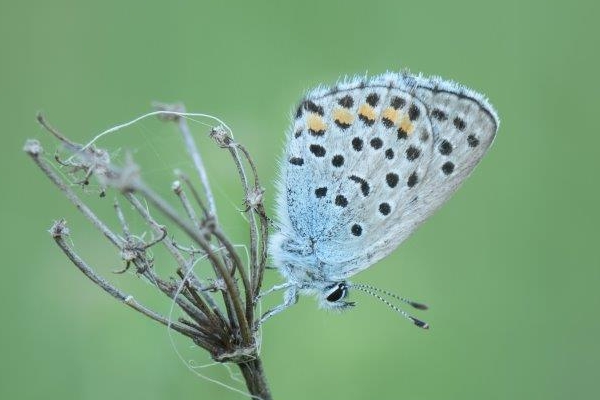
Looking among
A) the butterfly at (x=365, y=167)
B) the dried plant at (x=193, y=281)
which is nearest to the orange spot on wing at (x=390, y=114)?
the butterfly at (x=365, y=167)

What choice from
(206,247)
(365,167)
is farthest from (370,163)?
(206,247)

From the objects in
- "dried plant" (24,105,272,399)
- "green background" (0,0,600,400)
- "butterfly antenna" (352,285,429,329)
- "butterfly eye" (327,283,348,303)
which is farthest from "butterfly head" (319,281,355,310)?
"dried plant" (24,105,272,399)

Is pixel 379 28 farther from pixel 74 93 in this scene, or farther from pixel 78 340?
pixel 78 340

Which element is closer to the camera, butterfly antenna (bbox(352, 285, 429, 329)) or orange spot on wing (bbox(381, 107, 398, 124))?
butterfly antenna (bbox(352, 285, 429, 329))

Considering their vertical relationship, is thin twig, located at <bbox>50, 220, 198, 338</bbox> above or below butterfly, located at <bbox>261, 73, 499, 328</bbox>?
below

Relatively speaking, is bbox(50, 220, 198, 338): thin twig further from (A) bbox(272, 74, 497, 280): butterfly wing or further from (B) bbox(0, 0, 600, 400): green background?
(A) bbox(272, 74, 497, 280): butterfly wing

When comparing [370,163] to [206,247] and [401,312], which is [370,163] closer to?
[401,312]

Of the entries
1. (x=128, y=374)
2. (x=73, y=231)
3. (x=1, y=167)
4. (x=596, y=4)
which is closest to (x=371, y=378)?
(x=128, y=374)

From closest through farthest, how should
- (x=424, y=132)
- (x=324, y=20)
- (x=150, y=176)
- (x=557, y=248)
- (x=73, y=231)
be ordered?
(x=424, y=132) < (x=150, y=176) < (x=73, y=231) < (x=557, y=248) < (x=324, y=20)
